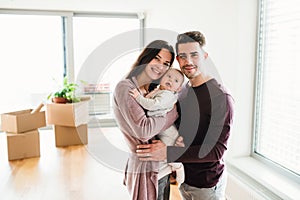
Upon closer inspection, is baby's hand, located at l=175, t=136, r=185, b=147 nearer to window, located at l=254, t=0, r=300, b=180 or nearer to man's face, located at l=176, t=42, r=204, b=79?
man's face, located at l=176, t=42, r=204, b=79

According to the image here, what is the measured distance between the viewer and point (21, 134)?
3.13m

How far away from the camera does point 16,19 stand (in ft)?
13.8

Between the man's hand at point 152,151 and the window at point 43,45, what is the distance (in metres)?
3.26

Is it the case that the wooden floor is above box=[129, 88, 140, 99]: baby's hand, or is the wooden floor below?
below

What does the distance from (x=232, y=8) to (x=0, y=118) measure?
9.40 feet

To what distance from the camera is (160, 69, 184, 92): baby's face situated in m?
1.24

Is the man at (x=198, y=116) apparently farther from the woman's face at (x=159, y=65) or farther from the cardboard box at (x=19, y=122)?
the cardboard box at (x=19, y=122)

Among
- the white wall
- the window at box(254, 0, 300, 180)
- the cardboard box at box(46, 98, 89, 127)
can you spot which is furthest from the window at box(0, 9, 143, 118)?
the window at box(254, 0, 300, 180)

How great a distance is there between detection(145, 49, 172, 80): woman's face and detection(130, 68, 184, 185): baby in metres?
0.03

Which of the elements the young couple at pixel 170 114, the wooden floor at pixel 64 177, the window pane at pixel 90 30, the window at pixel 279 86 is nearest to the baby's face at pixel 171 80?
the young couple at pixel 170 114

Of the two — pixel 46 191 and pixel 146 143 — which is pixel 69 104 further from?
pixel 146 143

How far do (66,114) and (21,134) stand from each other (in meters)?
0.57

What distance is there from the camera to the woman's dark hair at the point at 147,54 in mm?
1171

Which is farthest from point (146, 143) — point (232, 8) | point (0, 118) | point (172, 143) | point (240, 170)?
point (0, 118)
